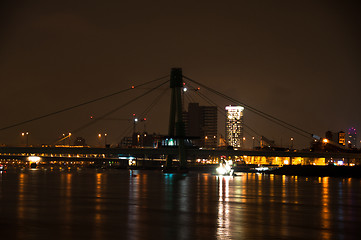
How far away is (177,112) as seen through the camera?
128250 millimetres

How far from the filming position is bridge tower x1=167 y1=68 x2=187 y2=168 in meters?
127

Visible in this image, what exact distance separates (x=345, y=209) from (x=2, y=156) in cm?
16910

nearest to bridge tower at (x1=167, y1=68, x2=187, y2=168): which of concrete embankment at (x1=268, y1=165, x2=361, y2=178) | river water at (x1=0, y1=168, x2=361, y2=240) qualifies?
concrete embankment at (x1=268, y1=165, x2=361, y2=178)

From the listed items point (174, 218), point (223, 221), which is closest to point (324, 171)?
point (174, 218)

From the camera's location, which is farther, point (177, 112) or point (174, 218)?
point (177, 112)

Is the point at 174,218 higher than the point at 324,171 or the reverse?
higher

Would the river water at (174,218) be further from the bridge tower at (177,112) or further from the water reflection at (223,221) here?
the bridge tower at (177,112)

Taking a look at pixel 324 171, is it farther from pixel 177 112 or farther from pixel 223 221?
pixel 223 221

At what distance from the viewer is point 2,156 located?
197 metres

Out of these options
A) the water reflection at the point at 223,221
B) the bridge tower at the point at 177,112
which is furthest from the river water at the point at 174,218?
the bridge tower at the point at 177,112

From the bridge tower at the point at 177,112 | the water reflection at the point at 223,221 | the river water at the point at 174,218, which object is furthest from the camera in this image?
the bridge tower at the point at 177,112

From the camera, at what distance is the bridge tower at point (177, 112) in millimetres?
126562

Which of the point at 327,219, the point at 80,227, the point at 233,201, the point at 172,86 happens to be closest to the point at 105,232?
the point at 80,227

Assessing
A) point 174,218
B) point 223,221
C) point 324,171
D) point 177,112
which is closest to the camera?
point 223,221
